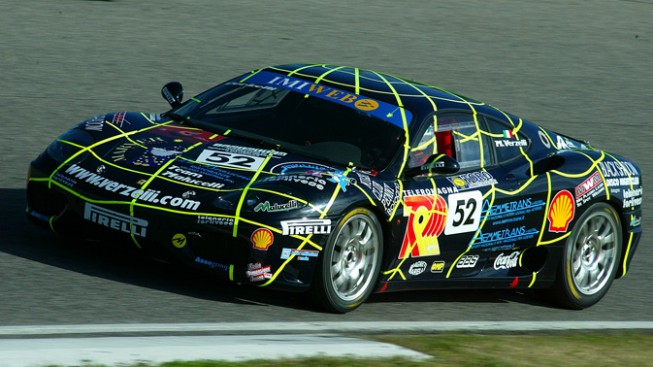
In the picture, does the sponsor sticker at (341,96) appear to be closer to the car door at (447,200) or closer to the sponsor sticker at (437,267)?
the car door at (447,200)

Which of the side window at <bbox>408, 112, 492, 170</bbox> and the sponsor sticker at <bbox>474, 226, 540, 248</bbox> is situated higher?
the side window at <bbox>408, 112, 492, 170</bbox>

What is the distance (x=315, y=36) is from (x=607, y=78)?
371cm

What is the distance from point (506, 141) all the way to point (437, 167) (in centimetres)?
104

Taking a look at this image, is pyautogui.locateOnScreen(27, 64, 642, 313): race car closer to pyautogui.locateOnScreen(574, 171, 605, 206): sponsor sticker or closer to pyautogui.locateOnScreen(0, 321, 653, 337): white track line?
pyautogui.locateOnScreen(574, 171, 605, 206): sponsor sticker

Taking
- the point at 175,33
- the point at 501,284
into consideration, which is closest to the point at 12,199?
the point at 501,284

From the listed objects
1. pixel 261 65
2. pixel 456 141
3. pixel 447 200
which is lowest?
pixel 447 200

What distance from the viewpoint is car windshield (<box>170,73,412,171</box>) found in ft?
24.2

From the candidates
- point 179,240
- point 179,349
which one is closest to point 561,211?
point 179,240

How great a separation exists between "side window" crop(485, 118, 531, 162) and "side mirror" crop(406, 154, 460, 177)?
76 cm

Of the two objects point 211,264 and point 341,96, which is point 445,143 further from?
point 211,264

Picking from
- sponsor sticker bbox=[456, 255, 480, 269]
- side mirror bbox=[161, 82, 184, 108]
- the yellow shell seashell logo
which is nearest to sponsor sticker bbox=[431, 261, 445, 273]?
sponsor sticker bbox=[456, 255, 480, 269]

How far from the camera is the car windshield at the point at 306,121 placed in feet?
24.2

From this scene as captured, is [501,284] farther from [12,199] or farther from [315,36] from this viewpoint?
[315,36]

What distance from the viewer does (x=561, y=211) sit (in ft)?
26.2
